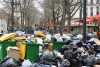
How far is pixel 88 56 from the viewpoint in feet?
26.9

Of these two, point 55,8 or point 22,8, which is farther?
point 22,8


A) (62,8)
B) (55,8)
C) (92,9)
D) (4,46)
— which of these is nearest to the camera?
(4,46)

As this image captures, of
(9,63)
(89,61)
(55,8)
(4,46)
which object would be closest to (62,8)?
(55,8)

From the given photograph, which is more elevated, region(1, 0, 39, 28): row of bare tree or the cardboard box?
region(1, 0, 39, 28): row of bare tree

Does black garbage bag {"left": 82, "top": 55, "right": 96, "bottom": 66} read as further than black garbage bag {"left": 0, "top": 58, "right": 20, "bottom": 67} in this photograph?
Yes

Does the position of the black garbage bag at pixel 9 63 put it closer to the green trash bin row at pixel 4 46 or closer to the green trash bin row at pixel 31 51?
the green trash bin row at pixel 31 51

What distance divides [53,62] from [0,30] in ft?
62.8

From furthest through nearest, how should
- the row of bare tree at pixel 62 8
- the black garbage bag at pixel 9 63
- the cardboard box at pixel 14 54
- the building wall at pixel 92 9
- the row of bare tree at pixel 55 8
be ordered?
the building wall at pixel 92 9 → the row of bare tree at pixel 55 8 → the row of bare tree at pixel 62 8 → the cardboard box at pixel 14 54 → the black garbage bag at pixel 9 63

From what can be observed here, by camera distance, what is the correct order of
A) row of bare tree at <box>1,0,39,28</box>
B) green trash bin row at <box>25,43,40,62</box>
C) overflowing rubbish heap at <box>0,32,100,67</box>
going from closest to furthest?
overflowing rubbish heap at <box>0,32,100,67</box> < green trash bin row at <box>25,43,40,62</box> < row of bare tree at <box>1,0,39,28</box>

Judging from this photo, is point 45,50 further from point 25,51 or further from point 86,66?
point 86,66

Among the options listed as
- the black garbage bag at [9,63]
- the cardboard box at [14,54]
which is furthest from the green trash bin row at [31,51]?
the black garbage bag at [9,63]

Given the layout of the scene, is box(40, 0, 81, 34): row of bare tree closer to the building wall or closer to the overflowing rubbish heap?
the overflowing rubbish heap

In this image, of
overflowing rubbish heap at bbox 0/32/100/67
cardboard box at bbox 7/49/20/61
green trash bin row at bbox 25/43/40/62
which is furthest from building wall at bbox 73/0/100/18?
cardboard box at bbox 7/49/20/61

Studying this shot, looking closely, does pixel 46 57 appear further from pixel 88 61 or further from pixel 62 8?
pixel 62 8
